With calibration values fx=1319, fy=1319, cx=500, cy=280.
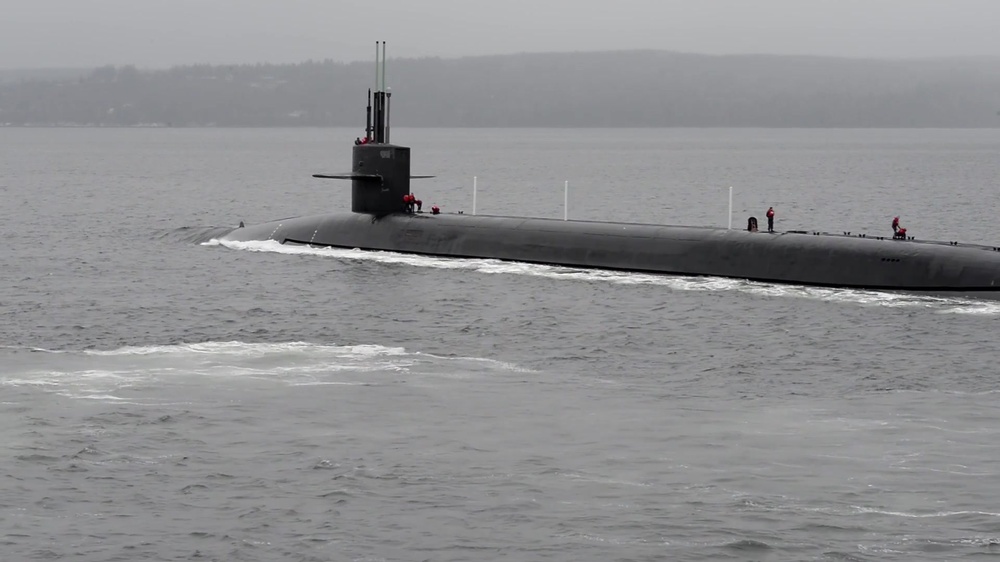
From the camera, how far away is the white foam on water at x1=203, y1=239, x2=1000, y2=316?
113ft

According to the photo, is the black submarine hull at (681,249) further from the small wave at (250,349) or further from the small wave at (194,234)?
the small wave at (250,349)

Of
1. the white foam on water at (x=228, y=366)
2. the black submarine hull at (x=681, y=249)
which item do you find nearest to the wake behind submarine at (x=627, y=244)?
the black submarine hull at (x=681, y=249)

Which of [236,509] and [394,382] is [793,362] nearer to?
[394,382]

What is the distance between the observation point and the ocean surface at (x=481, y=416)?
18312 millimetres

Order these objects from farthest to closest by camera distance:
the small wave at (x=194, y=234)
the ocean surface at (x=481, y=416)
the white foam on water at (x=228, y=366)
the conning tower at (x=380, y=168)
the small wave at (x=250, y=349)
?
the small wave at (x=194, y=234) < the conning tower at (x=380, y=168) < the small wave at (x=250, y=349) < the white foam on water at (x=228, y=366) < the ocean surface at (x=481, y=416)

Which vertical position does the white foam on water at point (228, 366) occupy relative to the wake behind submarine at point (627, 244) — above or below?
below

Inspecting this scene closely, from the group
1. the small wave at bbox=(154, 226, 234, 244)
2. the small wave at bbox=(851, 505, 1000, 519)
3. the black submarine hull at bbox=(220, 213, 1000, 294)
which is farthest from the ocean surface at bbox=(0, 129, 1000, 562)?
the small wave at bbox=(154, 226, 234, 244)

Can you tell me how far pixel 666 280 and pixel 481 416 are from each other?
671 inches

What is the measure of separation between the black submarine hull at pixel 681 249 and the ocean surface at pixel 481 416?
625 mm

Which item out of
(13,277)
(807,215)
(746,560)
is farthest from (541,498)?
(807,215)

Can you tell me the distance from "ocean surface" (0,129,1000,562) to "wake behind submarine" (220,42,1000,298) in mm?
668

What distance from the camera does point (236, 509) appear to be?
19.2 meters

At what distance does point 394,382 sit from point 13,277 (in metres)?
23.8

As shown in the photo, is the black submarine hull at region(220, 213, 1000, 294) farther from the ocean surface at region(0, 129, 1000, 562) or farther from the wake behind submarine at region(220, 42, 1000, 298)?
the ocean surface at region(0, 129, 1000, 562)
